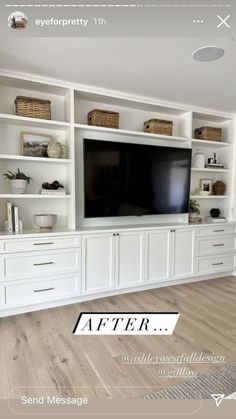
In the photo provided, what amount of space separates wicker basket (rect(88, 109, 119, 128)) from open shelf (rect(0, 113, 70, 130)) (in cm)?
33

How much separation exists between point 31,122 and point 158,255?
1997 mm

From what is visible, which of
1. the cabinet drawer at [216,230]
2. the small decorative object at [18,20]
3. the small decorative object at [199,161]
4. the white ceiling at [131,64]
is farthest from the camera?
the small decorative object at [199,161]

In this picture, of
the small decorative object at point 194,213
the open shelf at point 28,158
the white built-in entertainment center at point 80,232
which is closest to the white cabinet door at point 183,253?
the white built-in entertainment center at point 80,232

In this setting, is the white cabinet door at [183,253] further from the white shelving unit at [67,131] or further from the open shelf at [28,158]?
the open shelf at [28,158]

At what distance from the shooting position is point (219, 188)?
11.9 ft

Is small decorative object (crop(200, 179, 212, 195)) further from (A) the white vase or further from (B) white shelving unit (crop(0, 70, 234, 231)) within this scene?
(A) the white vase

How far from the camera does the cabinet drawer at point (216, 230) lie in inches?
128

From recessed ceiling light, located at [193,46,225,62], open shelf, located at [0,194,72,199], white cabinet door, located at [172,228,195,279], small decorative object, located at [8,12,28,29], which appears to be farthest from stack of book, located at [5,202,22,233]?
recessed ceiling light, located at [193,46,225,62]

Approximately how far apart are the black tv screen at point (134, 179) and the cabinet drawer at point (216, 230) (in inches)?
13.9

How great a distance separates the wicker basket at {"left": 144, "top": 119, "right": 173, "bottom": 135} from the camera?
3.04m

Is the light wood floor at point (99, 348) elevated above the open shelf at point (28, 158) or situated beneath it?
situated beneath

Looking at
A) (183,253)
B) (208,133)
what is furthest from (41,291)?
(208,133)

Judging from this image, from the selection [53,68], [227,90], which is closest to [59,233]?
[53,68]

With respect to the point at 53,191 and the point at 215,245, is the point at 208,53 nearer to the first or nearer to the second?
A: the point at 53,191
